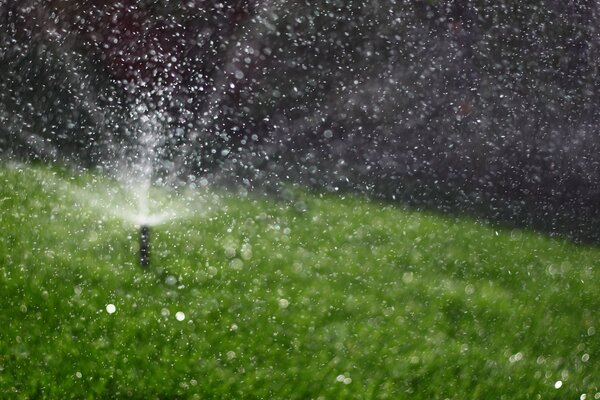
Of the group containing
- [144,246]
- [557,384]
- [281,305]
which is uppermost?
[144,246]

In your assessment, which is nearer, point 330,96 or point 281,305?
point 281,305

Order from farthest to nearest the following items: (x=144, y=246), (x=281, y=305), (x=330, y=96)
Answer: (x=330, y=96)
(x=144, y=246)
(x=281, y=305)

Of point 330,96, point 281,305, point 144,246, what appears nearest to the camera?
point 281,305

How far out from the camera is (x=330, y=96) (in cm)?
293

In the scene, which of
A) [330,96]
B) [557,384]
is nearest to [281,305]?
[557,384]

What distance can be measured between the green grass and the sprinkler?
0.9 inches

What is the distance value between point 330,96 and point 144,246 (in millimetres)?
1237

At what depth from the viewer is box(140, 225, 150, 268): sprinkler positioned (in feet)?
6.22

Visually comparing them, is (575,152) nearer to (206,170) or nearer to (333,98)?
(333,98)

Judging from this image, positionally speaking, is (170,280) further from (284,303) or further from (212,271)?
(284,303)

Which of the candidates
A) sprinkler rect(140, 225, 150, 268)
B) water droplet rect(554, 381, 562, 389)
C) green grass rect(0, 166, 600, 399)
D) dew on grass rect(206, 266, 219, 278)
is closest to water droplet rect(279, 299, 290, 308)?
green grass rect(0, 166, 600, 399)

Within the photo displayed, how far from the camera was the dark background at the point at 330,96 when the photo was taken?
248 cm

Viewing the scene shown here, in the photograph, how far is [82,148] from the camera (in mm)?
2324

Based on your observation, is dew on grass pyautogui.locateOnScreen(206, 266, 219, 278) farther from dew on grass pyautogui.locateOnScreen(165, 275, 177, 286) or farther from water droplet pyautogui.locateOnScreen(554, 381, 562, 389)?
water droplet pyautogui.locateOnScreen(554, 381, 562, 389)
